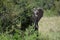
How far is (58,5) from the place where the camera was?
1817 centimetres

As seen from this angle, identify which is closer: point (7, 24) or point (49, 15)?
point (7, 24)

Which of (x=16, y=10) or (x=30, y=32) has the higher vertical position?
(x=16, y=10)

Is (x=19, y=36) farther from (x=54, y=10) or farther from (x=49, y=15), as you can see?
(x=54, y=10)

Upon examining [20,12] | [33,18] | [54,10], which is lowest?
[54,10]

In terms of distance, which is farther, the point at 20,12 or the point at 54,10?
the point at 54,10

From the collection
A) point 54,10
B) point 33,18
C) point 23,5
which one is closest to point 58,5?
point 54,10

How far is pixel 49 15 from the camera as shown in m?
15.8

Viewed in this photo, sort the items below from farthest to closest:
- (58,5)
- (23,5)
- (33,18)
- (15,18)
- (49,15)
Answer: (58,5)
(49,15)
(33,18)
(23,5)
(15,18)

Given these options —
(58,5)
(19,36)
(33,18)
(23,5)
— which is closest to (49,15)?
(58,5)

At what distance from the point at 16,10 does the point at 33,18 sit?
5.67 ft

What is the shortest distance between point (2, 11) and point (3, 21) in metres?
0.29

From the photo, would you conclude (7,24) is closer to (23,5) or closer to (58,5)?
(23,5)

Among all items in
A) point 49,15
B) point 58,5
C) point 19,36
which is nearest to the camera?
point 19,36

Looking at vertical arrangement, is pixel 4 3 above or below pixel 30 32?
above
